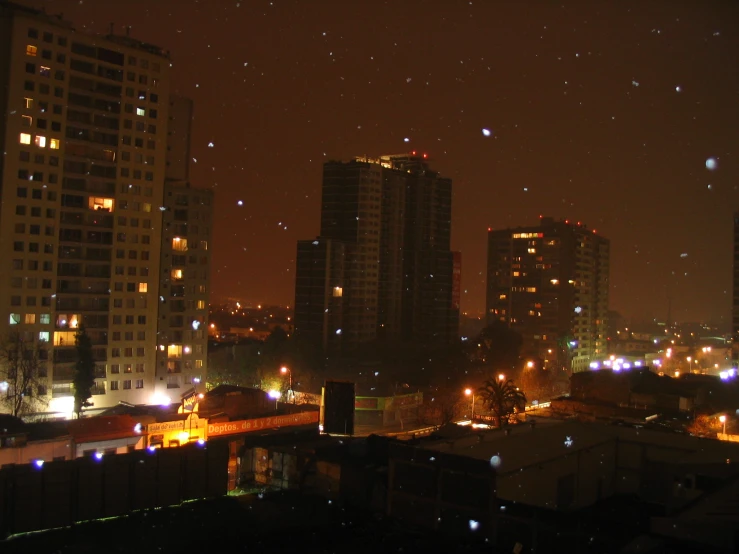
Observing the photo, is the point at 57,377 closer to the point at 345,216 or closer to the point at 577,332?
the point at 345,216

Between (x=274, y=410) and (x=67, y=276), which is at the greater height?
(x=67, y=276)

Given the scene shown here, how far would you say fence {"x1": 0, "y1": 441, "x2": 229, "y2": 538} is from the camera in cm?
913

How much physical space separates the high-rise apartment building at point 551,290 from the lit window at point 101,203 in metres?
34.6

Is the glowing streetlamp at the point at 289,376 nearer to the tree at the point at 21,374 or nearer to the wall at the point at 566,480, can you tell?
the tree at the point at 21,374

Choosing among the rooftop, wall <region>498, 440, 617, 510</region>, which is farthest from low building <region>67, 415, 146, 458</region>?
wall <region>498, 440, 617, 510</region>

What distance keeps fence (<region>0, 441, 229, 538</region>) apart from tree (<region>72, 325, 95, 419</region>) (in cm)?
1242

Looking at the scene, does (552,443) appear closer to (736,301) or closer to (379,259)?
(379,259)

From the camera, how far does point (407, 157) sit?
4978cm

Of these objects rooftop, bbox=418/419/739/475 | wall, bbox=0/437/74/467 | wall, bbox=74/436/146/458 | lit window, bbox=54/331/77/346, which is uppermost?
lit window, bbox=54/331/77/346

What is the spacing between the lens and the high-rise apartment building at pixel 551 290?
52.2 metres

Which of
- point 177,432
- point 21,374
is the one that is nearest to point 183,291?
point 21,374

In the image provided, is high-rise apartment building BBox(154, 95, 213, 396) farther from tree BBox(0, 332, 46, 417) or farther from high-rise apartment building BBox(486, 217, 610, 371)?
high-rise apartment building BBox(486, 217, 610, 371)

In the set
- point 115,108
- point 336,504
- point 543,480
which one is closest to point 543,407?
point 543,480

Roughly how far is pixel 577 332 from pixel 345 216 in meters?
22.2
